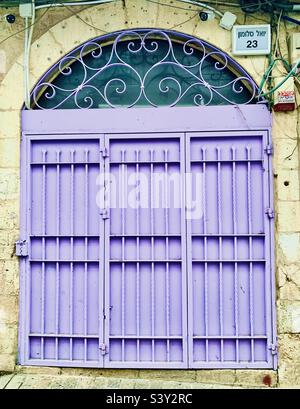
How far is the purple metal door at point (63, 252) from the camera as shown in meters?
5.04

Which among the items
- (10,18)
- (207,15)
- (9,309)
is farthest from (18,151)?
(207,15)

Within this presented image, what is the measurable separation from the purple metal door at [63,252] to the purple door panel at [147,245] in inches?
0.4

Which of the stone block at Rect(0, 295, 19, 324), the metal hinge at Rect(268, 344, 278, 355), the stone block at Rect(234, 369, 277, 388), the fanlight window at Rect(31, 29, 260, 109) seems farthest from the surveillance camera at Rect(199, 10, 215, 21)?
the stone block at Rect(234, 369, 277, 388)

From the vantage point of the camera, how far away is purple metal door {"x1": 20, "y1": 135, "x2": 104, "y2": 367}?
5043 mm

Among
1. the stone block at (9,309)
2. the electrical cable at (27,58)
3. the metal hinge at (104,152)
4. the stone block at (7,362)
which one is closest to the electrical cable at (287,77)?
the metal hinge at (104,152)

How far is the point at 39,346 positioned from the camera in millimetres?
5086

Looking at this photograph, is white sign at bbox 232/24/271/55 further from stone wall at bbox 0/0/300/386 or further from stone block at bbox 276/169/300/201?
stone block at bbox 276/169/300/201

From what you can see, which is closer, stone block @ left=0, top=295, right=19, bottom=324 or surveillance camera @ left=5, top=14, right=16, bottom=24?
stone block @ left=0, top=295, right=19, bottom=324

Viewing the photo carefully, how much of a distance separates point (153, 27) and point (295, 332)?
3.30m

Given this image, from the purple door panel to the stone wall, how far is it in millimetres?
107

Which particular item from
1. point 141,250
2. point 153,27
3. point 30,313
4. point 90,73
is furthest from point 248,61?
point 30,313

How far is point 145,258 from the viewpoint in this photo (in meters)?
5.04
